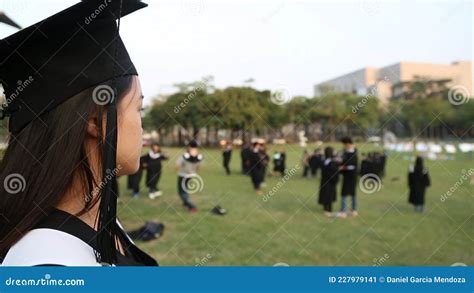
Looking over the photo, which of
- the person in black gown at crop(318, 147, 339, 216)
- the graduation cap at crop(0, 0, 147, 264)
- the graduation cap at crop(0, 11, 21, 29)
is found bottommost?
the person in black gown at crop(318, 147, 339, 216)

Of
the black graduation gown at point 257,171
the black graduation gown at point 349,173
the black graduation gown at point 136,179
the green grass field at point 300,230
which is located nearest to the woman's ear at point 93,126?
the green grass field at point 300,230

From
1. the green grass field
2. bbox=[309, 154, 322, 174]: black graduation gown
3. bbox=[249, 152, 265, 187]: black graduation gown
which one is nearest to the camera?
the green grass field

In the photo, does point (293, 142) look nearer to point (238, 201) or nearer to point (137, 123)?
point (238, 201)

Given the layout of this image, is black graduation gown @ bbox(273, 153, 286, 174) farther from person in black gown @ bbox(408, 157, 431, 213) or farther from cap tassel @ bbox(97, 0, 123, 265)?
A: cap tassel @ bbox(97, 0, 123, 265)

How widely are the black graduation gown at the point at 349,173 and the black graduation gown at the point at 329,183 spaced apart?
24cm

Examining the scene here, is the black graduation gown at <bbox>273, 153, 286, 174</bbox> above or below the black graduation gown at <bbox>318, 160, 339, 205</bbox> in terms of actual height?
below

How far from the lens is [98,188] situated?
3.27ft

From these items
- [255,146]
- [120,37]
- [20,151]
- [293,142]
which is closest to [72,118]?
[20,151]

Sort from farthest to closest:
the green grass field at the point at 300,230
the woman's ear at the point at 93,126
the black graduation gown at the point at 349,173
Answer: the black graduation gown at the point at 349,173 < the green grass field at the point at 300,230 < the woman's ear at the point at 93,126

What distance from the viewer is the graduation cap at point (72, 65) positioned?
96 centimetres

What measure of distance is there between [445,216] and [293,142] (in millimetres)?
13010

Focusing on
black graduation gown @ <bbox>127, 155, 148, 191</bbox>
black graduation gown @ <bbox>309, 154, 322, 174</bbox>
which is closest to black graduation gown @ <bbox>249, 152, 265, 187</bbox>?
black graduation gown @ <bbox>127, 155, 148, 191</bbox>

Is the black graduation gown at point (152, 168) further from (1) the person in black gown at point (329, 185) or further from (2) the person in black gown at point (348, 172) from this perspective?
(2) the person in black gown at point (348, 172)

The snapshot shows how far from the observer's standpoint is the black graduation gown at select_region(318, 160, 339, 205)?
738 centimetres
